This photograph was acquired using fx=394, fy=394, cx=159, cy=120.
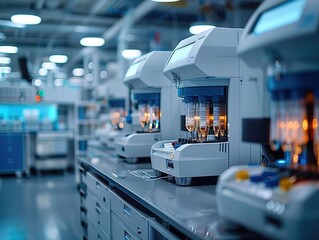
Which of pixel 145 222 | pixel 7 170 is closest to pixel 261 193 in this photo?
pixel 145 222

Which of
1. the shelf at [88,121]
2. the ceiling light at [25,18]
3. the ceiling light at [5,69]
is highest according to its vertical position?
the ceiling light at [5,69]

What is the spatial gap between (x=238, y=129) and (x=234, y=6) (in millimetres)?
5552

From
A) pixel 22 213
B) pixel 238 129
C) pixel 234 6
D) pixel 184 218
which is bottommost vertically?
pixel 22 213

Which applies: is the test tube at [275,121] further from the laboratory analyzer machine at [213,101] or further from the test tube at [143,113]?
the test tube at [143,113]

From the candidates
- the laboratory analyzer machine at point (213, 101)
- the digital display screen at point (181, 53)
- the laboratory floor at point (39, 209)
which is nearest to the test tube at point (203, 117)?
the laboratory analyzer machine at point (213, 101)

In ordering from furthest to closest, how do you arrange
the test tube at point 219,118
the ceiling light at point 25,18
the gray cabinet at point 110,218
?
the ceiling light at point 25,18 < the test tube at point 219,118 < the gray cabinet at point 110,218

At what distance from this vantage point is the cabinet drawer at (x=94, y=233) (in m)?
2.69

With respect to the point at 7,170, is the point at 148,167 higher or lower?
higher

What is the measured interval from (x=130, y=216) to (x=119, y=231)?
27 cm

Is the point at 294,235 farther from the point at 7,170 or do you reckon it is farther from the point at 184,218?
the point at 7,170

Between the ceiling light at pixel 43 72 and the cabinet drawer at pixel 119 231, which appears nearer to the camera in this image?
the cabinet drawer at pixel 119 231

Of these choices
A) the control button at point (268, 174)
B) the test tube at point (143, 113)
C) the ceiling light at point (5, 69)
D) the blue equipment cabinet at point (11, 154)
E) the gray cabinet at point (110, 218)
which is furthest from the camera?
the ceiling light at point (5, 69)

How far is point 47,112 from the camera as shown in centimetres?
966

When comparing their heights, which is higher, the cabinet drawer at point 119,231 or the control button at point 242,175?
the control button at point 242,175
